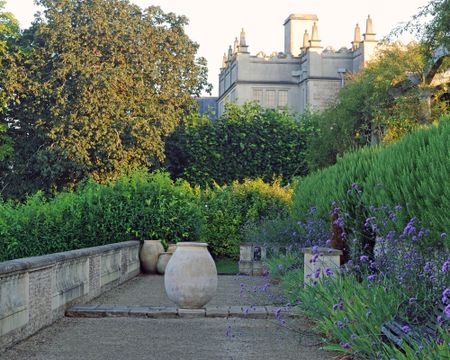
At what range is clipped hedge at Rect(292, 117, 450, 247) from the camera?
31.0ft

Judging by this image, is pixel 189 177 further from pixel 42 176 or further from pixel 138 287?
pixel 138 287

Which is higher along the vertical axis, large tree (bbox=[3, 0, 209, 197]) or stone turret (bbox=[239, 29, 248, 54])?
stone turret (bbox=[239, 29, 248, 54])

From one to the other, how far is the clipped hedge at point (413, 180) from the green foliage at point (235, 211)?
493 inches

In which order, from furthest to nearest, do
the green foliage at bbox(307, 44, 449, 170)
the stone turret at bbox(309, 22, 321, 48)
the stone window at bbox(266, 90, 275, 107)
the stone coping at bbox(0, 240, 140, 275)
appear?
the stone window at bbox(266, 90, 275, 107) < the stone turret at bbox(309, 22, 321, 48) < the green foliage at bbox(307, 44, 449, 170) < the stone coping at bbox(0, 240, 140, 275)

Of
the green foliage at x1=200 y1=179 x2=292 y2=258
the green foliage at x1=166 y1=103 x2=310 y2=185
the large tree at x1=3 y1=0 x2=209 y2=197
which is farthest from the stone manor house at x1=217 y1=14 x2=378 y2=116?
the green foliage at x1=200 y1=179 x2=292 y2=258

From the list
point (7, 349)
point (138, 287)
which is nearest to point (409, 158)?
point (7, 349)

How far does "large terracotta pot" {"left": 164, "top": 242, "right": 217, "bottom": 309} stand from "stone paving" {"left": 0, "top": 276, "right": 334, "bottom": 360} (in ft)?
0.76

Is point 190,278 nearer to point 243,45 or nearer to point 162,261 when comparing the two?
point 162,261

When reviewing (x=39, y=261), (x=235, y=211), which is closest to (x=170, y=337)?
(x=39, y=261)

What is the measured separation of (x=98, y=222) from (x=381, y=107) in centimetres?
1481

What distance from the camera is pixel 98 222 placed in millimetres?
21531

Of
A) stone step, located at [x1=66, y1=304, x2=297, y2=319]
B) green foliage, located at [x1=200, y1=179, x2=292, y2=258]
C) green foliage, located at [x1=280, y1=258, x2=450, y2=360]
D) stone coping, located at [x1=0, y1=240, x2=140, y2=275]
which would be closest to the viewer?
green foliage, located at [x1=280, y1=258, x2=450, y2=360]

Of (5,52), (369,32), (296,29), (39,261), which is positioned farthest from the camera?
(296,29)

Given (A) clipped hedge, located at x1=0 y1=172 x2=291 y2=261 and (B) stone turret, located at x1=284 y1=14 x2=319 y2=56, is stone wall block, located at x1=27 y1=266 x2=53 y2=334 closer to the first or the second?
(A) clipped hedge, located at x1=0 y1=172 x2=291 y2=261
